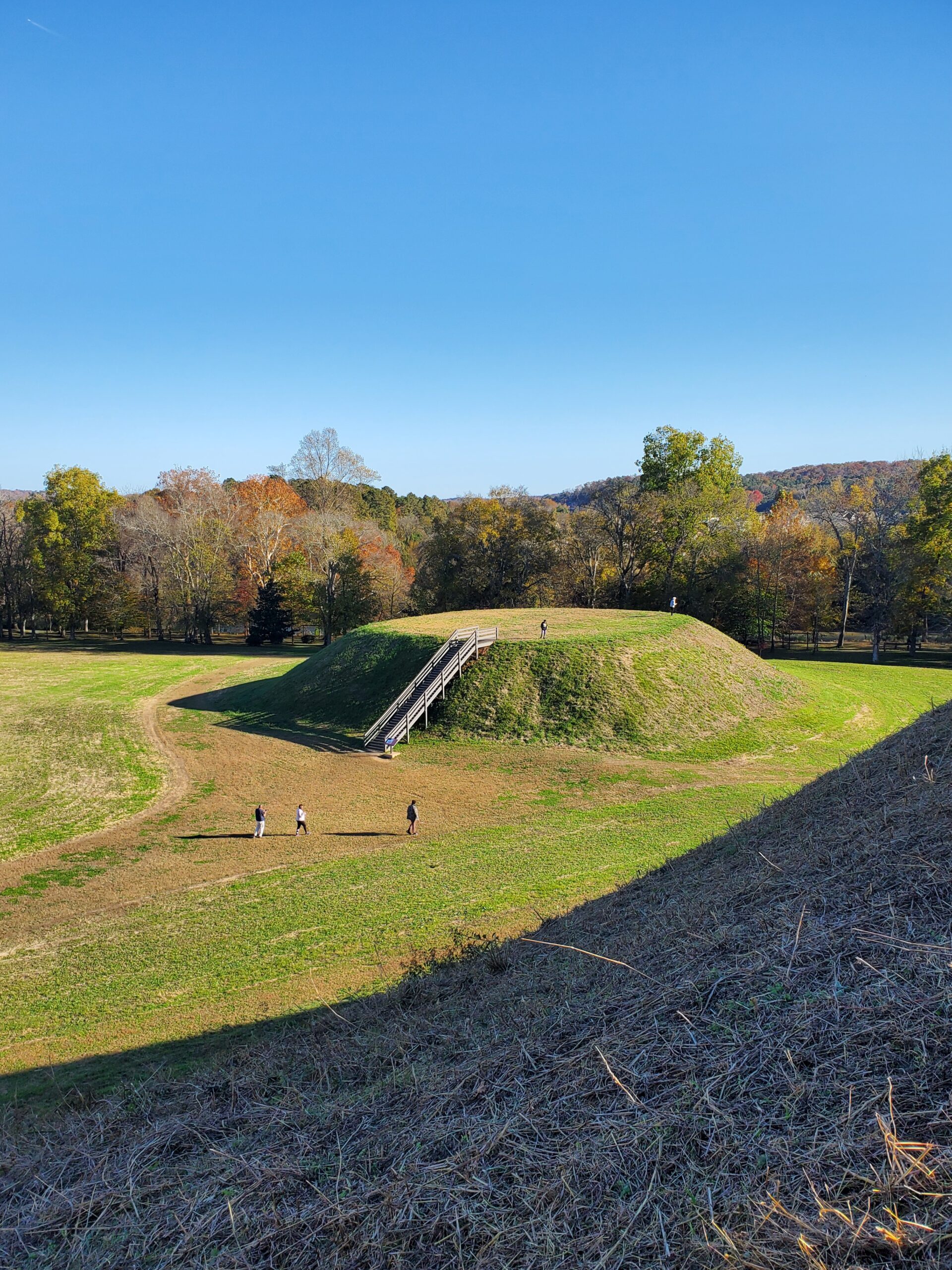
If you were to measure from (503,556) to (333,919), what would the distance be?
4983 cm

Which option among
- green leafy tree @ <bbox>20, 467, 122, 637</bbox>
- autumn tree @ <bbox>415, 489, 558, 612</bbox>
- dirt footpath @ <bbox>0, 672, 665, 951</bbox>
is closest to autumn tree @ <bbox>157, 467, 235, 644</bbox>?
green leafy tree @ <bbox>20, 467, 122, 637</bbox>

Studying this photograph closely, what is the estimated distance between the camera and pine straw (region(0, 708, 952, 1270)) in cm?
352

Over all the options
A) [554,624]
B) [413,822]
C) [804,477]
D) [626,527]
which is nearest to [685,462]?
[626,527]

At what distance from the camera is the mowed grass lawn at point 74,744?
2242cm

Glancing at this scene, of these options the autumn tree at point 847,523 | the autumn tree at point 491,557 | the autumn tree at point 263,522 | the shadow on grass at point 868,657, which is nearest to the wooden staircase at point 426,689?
the shadow on grass at point 868,657

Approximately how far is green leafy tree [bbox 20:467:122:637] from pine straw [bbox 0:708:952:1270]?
76.0 metres

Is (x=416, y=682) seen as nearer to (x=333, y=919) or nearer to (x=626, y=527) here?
(x=333, y=919)

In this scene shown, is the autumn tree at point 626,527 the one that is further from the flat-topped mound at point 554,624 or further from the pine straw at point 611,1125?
the pine straw at point 611,1125

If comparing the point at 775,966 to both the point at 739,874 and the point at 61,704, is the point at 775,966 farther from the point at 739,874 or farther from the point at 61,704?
the point at 61,704

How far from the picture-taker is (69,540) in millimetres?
72438

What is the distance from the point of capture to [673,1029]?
16.4 ft

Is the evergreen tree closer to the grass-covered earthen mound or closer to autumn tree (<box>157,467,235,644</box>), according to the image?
autumn tree (<box>157,467,235,644</box>)

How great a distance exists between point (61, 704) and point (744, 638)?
52.6m

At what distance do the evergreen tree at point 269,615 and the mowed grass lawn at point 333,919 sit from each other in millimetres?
45262
